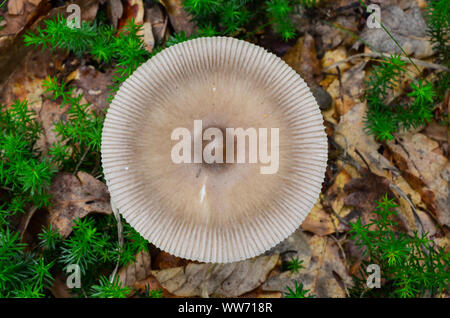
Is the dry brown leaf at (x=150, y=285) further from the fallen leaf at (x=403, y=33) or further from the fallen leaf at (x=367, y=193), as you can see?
the fallen leaf at (x=403, y=33)

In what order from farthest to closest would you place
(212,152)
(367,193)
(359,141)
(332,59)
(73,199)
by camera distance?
(332,59) < (359,141) < (367,193) < (73,199) < (212,152)

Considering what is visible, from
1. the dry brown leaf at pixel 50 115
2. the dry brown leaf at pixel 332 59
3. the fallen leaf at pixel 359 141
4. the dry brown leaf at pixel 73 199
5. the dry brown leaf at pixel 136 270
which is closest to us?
the dry brown leaf at pixel 73 199

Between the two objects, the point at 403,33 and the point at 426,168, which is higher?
the point at 403,33

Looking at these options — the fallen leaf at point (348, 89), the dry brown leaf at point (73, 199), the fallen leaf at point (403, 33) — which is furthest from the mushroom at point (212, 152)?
the fallen leaf at point (403, 33)

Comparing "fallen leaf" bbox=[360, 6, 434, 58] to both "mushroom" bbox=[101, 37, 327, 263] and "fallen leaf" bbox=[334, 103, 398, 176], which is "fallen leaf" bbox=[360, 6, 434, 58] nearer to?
"fallen leaf" bbox=[334, 103, 398, 176]

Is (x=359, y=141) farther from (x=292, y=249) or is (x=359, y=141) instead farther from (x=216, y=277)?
(x=216, y=277)

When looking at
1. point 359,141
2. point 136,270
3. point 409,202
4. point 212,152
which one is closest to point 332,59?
point 359,141
